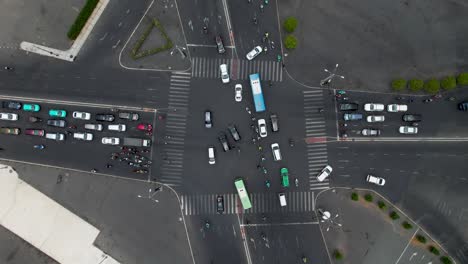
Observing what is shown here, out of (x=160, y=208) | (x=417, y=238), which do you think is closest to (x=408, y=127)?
(x=417, y=238)

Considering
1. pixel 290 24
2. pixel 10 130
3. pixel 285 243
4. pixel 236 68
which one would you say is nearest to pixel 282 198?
pixel 285 243

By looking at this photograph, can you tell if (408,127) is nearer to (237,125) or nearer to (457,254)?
(457,254)

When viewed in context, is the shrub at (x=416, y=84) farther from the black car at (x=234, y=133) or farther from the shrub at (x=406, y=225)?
the black car at (x=234, y=133)

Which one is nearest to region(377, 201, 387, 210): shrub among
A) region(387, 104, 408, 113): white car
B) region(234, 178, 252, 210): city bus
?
region(387, 104, 408, 113): white car

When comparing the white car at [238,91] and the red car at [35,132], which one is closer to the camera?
the white car at [238,91]

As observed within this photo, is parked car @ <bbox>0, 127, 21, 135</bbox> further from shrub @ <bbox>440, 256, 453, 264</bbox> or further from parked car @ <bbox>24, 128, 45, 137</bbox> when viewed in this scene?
shrub @ <bbox>440, 256, 453, 264</bbox>

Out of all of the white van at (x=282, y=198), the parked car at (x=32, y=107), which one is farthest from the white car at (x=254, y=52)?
the parked car at (x=32, y=107)
